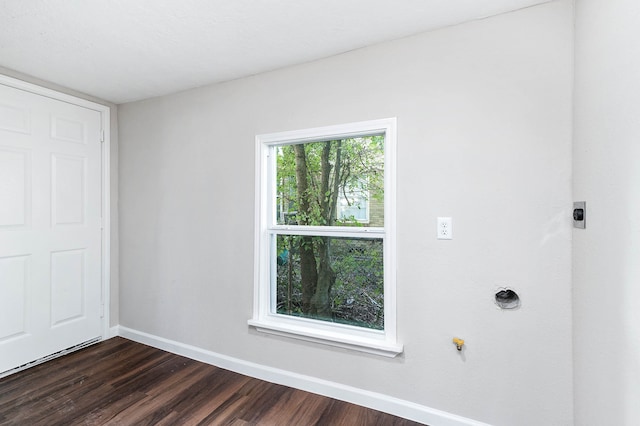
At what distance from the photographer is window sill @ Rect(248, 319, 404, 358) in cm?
185

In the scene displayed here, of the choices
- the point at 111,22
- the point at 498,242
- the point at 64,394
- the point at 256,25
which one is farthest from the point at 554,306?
the point at 64,394

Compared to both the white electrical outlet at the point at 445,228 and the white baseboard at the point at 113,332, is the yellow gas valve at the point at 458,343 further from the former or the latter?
the white baseboard at the point at 113,332

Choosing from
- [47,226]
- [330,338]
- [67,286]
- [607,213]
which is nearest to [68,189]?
[47,226]

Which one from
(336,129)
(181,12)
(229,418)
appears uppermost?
(181,12)

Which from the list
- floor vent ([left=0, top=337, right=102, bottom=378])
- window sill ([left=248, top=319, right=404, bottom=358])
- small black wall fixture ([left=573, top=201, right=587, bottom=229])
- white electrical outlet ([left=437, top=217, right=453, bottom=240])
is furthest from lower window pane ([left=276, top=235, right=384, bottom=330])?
floor vent ([left=0, top=337, right=102, bottom=378])

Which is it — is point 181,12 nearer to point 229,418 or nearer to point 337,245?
point 337,245

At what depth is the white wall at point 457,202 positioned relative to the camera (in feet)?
4.97

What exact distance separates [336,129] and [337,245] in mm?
769

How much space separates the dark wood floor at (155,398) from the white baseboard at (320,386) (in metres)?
→ 0.04

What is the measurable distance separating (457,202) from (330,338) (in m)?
1.15

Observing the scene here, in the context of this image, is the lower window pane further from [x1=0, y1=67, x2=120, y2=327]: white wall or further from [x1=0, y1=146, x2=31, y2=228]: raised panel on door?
[x1=0, y1=146, x2=31, y2=228]: raised panel on door

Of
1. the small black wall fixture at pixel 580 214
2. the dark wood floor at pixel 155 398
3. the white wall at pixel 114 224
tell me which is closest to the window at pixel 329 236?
the dark wood floor at pixel 155 398

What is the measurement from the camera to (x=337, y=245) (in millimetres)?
2109

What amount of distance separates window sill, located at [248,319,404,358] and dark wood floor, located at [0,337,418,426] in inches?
14.0
